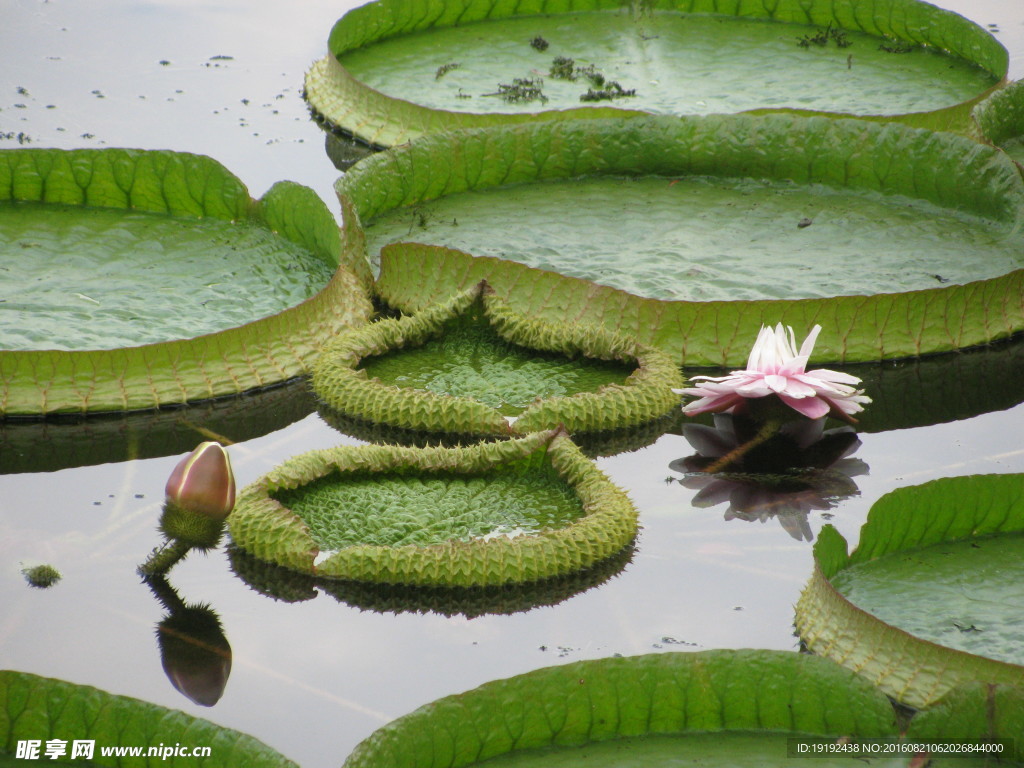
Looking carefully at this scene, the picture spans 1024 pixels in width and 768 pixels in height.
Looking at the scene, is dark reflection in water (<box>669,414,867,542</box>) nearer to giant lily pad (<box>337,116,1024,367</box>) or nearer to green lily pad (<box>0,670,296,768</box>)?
giant lily pad (<box>337,116,1024,367</box>)

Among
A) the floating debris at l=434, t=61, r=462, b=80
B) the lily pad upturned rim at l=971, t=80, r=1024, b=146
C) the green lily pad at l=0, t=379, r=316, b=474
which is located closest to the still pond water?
the green lily pad at l=0, t=379, r=316, b=474

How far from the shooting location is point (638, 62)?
6164 mm

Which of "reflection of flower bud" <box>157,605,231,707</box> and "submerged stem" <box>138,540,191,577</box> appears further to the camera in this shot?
"submerged stem" <box>138,540,191,577</box>

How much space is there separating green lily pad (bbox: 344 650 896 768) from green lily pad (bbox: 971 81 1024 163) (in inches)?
135

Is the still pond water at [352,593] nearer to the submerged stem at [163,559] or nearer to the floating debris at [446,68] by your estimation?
the submerged stem at [163,559]

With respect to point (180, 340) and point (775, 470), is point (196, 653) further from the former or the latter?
point (775, 470)

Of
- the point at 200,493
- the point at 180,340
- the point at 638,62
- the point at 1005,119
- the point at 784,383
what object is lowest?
the point at 180,340

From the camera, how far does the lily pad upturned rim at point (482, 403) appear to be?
349cm

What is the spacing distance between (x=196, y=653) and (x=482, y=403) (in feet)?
3.75

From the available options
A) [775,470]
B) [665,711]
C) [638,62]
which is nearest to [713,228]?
[775,470]

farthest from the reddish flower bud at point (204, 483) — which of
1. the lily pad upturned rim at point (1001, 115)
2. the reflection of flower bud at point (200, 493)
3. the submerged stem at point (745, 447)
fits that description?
the lily pad upturned rim at point (1001, 115)

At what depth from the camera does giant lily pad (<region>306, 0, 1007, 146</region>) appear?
18.3 feet

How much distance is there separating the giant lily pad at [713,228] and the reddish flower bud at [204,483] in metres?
1.54

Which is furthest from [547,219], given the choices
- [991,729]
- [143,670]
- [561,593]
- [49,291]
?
[991,729]
